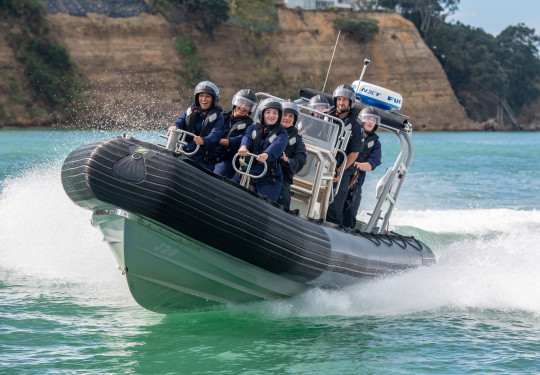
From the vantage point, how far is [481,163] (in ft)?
112

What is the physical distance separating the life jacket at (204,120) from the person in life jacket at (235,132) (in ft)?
0.59

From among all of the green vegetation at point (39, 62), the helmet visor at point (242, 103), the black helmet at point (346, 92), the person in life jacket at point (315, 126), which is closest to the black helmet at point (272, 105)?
the helmet visor at point (242, 103)

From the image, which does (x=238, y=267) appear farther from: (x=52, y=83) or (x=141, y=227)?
(x=52, y=83)

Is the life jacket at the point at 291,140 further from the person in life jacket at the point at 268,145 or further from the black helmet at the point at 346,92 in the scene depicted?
the black helmet at the point at 346,92

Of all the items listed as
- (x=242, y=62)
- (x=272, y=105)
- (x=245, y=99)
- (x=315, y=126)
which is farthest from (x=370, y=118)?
(x=242, y=62)

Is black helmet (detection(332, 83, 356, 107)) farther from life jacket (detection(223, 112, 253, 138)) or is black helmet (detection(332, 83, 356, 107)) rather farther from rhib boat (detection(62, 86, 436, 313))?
life jacket (detection(223, 112, 253, 138))

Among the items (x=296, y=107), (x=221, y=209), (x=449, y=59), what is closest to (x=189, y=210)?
(x=221, y=209)

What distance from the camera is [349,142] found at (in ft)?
26.7

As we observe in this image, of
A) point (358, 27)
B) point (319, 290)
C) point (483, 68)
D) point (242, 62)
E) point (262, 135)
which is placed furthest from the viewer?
point (483, 68)

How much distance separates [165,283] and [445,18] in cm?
8428

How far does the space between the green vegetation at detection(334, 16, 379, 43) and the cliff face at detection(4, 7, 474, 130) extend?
0.63m

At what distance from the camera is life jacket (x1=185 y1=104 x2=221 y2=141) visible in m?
7.32

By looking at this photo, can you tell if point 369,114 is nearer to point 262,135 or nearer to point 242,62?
point 262,135

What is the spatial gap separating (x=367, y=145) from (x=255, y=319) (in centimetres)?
258
